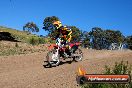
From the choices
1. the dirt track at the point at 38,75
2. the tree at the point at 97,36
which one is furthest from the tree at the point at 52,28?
the dirt track at the point at 38,75

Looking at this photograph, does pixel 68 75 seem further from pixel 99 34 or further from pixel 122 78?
pixel 99 34

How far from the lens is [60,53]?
1905 centimetres

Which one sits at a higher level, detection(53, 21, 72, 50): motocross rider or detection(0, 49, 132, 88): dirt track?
detection(53, 21, 72, 50): motocross rider

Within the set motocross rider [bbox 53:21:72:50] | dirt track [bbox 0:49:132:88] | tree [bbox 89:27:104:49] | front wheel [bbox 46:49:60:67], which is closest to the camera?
dirt track [bbox 0:49:132:88]

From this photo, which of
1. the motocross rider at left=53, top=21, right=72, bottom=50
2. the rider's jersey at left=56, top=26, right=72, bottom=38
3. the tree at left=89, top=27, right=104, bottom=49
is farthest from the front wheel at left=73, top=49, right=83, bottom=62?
the tree at left=89, top=27, right=104, bottom=49

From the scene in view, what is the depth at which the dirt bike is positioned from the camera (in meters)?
18.5

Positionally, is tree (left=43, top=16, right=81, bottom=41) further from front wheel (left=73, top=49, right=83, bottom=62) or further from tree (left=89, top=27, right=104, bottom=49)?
front wheel (left=73, top=49, right=83, bottom=62)

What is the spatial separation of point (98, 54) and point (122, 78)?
68.0ft

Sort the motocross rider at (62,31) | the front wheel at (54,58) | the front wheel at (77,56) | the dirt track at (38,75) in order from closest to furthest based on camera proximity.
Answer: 1. the dirt track at (38,75)
2. the motocross rider at (62,31)
3. the front wheel at (54,58)
4. the front wheel at (77,56)

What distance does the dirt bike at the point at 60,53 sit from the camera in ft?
60.8

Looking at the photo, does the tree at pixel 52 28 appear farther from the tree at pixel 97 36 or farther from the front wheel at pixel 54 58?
the front wheel at pixel 54 58

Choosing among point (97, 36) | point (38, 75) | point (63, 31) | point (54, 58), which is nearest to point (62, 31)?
point (63, 31)

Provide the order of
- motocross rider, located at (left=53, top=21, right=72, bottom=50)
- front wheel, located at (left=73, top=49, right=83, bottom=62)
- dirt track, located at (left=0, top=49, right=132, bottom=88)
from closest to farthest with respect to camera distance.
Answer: dirt track, located at (left=0, top=49, right=132, bottom=88), motocross rider, located at (left=53, top=21, right=72, bottom=50), front wheel, located at (left=73, top=49, right=83, bottom=62)

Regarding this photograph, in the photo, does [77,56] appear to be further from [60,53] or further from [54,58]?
[54,58]
